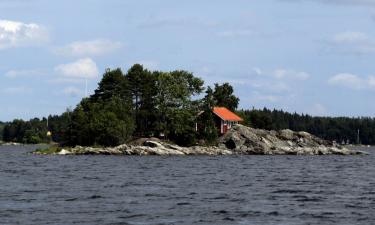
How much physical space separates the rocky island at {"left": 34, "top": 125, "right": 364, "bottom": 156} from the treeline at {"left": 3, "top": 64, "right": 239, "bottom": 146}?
3591 millimetres

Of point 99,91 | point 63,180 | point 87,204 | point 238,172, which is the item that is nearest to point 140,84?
point 99,91

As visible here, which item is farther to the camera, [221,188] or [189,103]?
[189,103]

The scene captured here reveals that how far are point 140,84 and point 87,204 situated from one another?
92.0m

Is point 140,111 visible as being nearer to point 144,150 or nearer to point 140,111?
point 140,111

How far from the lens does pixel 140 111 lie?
127125mm

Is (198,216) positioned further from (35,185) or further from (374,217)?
(35,185)

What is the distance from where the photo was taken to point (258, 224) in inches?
1197

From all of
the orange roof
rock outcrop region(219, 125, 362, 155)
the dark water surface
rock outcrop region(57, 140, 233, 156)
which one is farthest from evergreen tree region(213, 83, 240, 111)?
the dark water surface

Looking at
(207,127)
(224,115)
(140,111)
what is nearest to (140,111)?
(140,111)

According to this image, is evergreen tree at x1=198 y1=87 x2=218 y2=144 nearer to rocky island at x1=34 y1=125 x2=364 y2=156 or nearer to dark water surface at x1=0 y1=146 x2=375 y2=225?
rocky island at x1=34 y1=125 x2=364 y2=156

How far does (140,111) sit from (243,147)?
20780mm

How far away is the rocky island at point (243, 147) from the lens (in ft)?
371

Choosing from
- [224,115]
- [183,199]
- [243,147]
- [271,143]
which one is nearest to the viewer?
[183,199]

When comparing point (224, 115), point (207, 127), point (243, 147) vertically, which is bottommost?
point (243, 147)
